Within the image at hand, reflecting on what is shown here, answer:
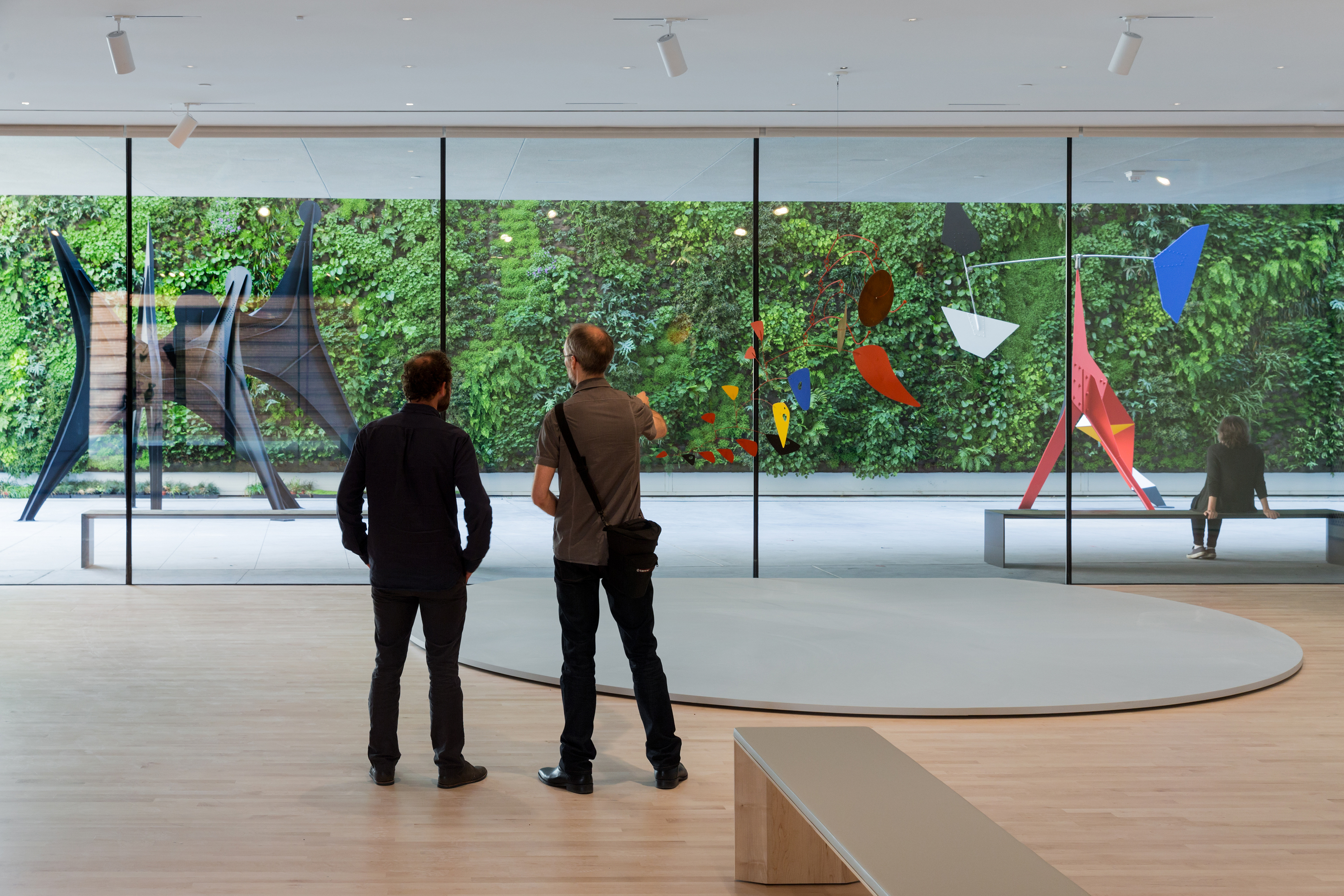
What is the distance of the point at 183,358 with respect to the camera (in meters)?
7.87

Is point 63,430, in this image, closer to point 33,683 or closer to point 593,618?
point 33,683

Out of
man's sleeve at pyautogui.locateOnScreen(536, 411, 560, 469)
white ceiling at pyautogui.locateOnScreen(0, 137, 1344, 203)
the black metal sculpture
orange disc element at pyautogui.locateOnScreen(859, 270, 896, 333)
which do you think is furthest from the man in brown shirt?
the black metal sculpture

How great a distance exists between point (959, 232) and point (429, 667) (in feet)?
18.7

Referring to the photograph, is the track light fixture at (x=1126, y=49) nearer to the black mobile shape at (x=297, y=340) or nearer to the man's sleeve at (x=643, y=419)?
the man's sleeve at (x=643, y=419)

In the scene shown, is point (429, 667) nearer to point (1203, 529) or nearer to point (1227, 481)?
point (1203, 529)

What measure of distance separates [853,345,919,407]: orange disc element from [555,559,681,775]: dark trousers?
468 centimetres

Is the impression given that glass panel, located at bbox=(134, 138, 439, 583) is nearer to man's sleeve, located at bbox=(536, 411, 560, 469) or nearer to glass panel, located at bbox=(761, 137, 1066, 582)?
glass panel, located at bbox=(761, 137, 1066, 582)

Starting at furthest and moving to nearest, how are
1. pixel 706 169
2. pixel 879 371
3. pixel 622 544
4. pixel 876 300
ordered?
pixel 706 169, pixel 879 371, pixel 876 300, pixel 622 544

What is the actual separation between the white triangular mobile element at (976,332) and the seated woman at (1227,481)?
179 centimetres

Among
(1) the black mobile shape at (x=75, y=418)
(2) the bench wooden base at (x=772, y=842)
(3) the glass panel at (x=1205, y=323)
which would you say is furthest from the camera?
(3) the glass panel at (x=1205, y=323)

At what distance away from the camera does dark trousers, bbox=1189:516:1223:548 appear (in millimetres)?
8211

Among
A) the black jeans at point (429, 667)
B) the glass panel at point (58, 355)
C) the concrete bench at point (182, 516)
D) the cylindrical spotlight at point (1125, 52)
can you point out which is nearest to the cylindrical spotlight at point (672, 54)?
the cylindrical spotlight at point (1125, 52)

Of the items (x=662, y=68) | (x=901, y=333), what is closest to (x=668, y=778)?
(x=662, y=68)

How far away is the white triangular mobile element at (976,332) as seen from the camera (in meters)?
8.05
